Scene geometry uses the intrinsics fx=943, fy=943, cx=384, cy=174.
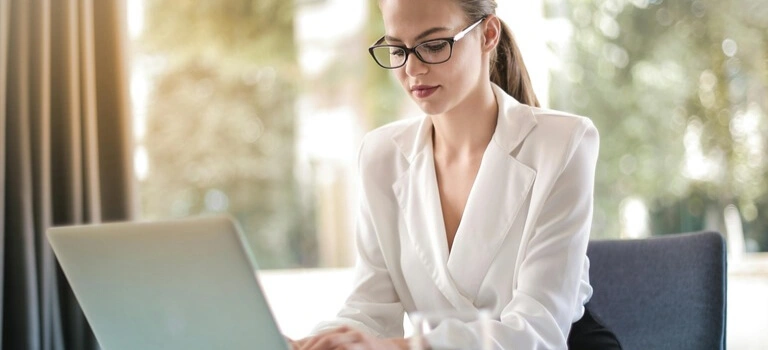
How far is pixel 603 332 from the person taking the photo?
1754 millimetres

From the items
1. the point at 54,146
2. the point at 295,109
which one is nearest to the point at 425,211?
the point at 54,146

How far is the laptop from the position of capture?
1.09 meters

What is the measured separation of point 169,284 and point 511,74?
110 centimetres

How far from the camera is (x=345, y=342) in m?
1.33

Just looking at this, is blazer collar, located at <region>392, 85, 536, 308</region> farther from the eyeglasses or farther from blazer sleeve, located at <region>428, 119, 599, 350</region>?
the eyeglasses

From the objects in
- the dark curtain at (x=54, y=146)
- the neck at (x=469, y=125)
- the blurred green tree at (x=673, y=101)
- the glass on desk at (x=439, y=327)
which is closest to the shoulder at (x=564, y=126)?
the neck at (x=469, y=125)

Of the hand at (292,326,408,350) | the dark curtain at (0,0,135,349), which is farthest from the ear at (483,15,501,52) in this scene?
the dark curtain at (0,0,135,349)

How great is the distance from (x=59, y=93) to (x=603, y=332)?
5.52ft

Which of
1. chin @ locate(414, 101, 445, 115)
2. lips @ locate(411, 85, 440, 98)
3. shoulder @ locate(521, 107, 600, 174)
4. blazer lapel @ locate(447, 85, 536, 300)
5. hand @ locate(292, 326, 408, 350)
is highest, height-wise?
lips @ locate(411, 85, 440, 98)

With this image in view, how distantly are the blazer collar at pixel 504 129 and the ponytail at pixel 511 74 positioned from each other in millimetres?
94

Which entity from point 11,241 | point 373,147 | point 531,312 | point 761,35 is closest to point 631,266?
point 531,312

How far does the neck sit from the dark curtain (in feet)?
3.87

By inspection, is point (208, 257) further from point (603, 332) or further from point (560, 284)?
point (603, 332)

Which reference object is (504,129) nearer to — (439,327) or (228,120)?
(439,327)
